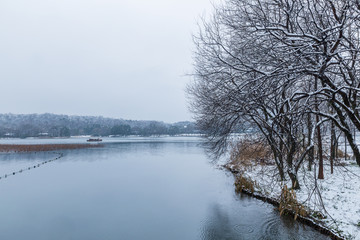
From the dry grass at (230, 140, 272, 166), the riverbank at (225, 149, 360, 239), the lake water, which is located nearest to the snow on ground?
the riverbank at (225, 149, 360, 239)

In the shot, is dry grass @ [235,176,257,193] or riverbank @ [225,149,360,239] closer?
riverbank @ [225,149,360,239]

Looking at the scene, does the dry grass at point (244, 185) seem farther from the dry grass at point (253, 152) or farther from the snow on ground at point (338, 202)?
the dry grass at point (253, 152)

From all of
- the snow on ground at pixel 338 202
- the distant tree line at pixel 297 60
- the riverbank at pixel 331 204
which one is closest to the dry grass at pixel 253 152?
the riverbank at pixel 331 204

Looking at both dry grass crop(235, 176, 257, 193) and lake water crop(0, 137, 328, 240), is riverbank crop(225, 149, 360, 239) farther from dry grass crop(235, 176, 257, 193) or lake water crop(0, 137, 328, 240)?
lake water crop(0, 137, 328, 240)

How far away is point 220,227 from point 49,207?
890cm

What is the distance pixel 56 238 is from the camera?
9.55 meters

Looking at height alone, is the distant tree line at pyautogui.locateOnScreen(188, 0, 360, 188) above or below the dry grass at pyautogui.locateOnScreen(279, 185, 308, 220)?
above

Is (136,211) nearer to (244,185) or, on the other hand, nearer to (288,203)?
(244,185)

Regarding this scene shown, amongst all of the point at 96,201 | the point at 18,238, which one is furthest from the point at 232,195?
the point at 18,238

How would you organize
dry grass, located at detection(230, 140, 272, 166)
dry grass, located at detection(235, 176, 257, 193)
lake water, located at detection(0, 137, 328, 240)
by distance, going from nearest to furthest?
lake water, located at detection(0, 137, 328, 240) < dry grass, located at detection(230, 140, 272, 166) < dry grass, located at detection(235, 176, 257, 193)

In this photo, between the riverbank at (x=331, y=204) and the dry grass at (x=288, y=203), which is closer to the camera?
the riverbank at (x=331, y=204)

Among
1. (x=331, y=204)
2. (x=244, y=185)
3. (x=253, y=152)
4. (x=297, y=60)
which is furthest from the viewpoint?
(x=244, y=185)

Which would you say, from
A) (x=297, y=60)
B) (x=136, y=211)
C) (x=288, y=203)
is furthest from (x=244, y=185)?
(x=297, y=60)

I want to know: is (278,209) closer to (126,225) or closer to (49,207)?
(126,225)
